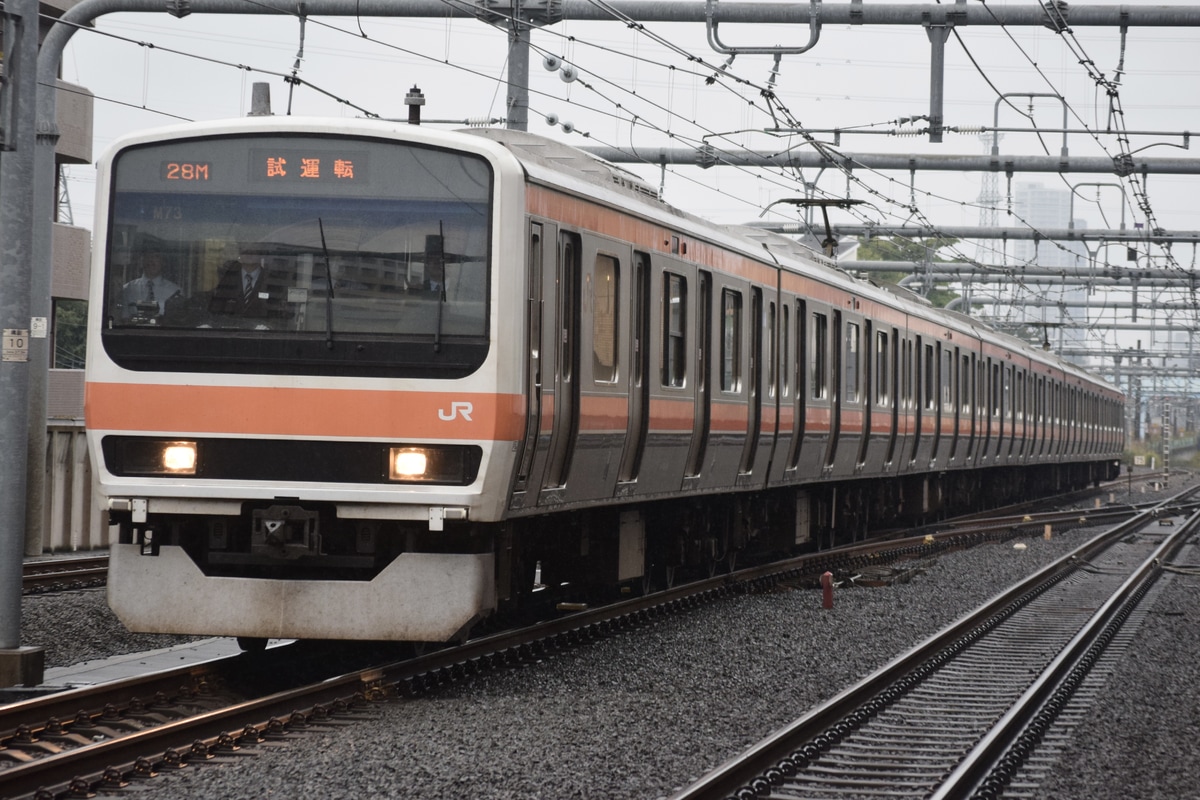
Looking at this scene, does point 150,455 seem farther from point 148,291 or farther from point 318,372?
point 318,372

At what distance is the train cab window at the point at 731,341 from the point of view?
13406mm

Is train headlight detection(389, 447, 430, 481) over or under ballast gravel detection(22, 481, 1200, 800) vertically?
over

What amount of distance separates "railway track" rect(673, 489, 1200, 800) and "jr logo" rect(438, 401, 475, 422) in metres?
2.31

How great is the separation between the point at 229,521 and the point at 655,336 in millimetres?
3798

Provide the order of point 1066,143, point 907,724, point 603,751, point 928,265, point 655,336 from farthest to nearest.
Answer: point 928,265 < point 1066,143 < point 655,336 < point 907,724 < point 603,751

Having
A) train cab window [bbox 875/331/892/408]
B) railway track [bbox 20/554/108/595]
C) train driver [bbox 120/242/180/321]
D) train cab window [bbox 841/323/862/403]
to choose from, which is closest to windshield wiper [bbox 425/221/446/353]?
train driver [bbox 120/242/180/321]

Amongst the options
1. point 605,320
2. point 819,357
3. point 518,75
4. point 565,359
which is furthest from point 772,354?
point 565,359

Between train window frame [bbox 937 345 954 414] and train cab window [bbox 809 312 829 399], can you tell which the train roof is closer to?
train cab window [bbox 809 312 829 399]

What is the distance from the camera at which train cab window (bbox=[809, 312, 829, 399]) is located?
16.6m

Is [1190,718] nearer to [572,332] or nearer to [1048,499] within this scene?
[572,332]

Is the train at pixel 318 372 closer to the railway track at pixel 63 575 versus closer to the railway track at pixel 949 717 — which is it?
the railway track at pixel 949 717

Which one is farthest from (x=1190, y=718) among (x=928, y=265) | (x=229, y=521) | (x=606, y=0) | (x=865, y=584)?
(x=928, y=265)

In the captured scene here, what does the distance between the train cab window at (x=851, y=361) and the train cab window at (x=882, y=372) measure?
2.91ft

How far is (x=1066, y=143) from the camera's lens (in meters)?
22.9
